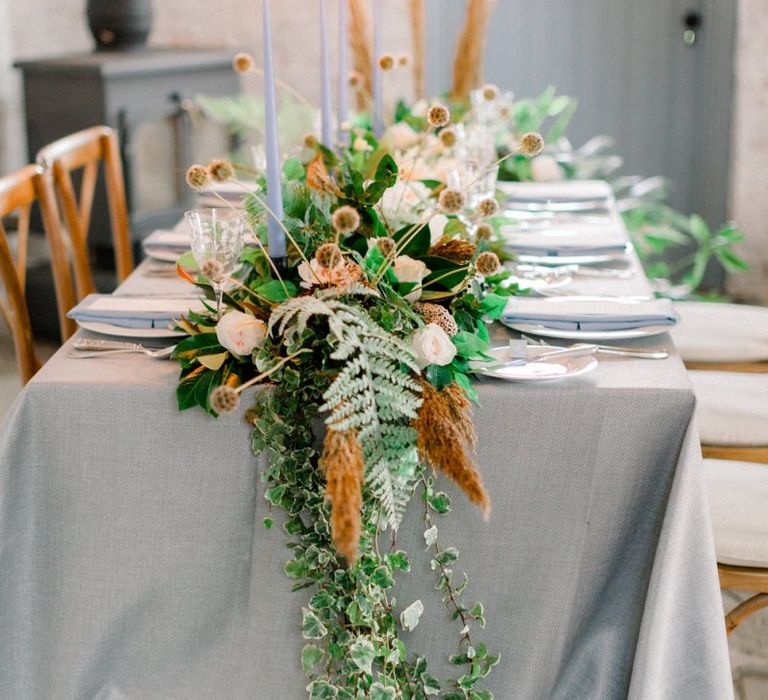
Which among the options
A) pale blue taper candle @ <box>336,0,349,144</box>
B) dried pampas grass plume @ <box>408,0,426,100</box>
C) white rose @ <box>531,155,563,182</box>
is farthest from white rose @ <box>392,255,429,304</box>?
dried pampas grass plume @ <box>408,0,426,100</box>

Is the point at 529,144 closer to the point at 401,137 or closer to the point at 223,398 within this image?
the point at 223,398

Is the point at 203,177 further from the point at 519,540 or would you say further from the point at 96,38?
the point at 96,38

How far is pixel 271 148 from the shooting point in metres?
1.26

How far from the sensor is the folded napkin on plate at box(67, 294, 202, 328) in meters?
1.47

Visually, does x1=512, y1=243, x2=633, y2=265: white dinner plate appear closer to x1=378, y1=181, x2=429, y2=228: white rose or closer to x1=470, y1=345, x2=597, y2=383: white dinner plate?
x1=378, y1=181, x2=429, y2=228: white rose

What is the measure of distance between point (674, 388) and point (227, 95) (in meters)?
3.03

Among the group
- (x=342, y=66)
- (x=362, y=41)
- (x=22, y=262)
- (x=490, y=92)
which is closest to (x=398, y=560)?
(x=342, y=66)

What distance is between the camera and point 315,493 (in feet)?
3.89

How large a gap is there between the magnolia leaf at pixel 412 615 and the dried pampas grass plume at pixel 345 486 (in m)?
0.23

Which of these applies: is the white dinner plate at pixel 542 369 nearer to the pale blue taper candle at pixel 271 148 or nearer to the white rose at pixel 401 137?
the pale blue taper candle at pixel 271 148

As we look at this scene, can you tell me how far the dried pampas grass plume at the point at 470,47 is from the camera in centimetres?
292

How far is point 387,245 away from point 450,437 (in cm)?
28

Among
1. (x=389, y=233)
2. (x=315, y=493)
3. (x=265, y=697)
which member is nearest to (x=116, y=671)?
(x=265, y=697)

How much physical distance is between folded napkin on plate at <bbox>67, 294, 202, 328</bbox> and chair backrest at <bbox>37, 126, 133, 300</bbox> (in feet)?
2.15
